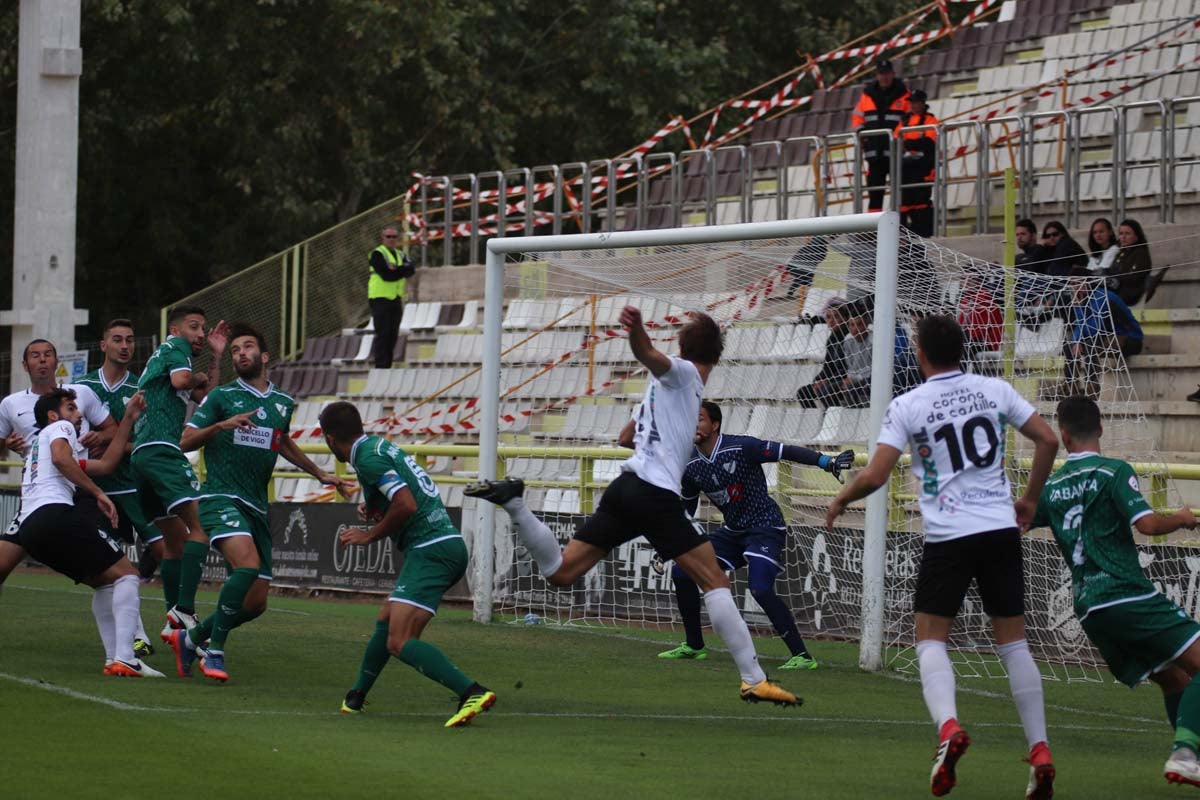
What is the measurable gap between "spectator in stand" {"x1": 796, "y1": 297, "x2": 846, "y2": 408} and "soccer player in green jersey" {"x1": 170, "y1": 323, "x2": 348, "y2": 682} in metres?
5.16

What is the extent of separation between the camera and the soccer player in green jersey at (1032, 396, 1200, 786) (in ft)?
25.6

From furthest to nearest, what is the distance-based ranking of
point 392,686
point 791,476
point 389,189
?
point 389,189
point 791,476
point 392,686

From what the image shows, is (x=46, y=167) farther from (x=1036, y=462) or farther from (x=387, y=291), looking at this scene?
(x=1036, y=462)

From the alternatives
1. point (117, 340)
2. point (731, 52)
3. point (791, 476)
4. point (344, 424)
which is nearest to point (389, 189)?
point (731, 52)

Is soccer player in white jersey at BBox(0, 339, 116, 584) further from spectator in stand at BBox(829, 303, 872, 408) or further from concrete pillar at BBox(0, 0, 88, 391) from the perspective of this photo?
concrete pillar at BBox(0, 0, 88, 391)

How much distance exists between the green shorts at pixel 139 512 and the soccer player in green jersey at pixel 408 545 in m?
3.25

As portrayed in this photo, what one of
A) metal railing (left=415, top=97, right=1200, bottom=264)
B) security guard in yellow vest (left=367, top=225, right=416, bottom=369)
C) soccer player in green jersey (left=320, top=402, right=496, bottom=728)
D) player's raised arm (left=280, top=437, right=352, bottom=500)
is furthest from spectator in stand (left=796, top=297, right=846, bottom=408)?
security guard in yellow vest (left=367, top=225, right=416, bottom=369)

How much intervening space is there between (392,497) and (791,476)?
729cm

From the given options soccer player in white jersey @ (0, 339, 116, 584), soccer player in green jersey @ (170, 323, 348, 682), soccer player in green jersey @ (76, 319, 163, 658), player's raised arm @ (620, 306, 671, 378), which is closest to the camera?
player's raised arm @ (620, 306, 671, 378)

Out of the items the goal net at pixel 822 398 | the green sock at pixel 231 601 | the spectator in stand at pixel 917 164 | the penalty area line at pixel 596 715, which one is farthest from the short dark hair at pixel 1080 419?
the spectator in stand at pixel 917 164

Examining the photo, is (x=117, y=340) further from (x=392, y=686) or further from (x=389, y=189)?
(x=389, y=189)

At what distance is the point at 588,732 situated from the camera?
29.6 feet

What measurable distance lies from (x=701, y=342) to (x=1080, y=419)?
2163mm

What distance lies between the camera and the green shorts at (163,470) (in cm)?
1176
